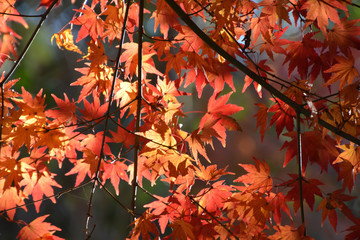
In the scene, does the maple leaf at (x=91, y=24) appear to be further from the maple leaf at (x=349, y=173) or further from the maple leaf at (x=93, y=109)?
the maple leaf at (x=349, y=173)

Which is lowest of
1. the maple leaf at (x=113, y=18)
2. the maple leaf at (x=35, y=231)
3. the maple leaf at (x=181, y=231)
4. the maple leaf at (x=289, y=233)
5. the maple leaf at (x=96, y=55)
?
the maple leaf at (x=289, y=233)

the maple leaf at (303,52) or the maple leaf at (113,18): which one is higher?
the maple leaf at (113,18)

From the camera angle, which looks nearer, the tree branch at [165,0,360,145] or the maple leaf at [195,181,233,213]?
the tree branch at [165,0,360,145]

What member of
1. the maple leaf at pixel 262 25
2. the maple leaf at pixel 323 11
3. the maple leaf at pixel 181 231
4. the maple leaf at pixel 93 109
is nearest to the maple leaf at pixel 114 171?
the maple leaf at pixel 93 109

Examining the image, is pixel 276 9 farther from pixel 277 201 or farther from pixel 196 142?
pixel 277 201

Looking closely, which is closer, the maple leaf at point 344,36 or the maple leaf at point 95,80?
the maple leaf at point 344,36

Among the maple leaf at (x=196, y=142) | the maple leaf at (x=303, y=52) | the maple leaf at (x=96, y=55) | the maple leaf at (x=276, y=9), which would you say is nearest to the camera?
the maple leaf at (x=196, y=142)

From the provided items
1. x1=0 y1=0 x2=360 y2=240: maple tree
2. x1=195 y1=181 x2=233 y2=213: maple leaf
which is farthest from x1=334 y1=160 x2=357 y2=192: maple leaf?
x1=195 y1=181 x2=233 y2=213: maple leaf

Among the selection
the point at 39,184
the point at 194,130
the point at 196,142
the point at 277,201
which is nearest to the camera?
the point at 196,142

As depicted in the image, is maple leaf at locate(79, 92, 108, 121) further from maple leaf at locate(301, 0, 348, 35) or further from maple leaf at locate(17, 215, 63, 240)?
maple leaf at locate(301, 0, 348, 35)

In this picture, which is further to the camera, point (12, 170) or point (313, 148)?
point (313, 148)

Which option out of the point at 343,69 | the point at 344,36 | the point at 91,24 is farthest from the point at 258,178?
the point at 91,24

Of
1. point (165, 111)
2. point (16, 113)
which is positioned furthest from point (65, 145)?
point (165, 111)

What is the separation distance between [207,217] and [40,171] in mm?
593
